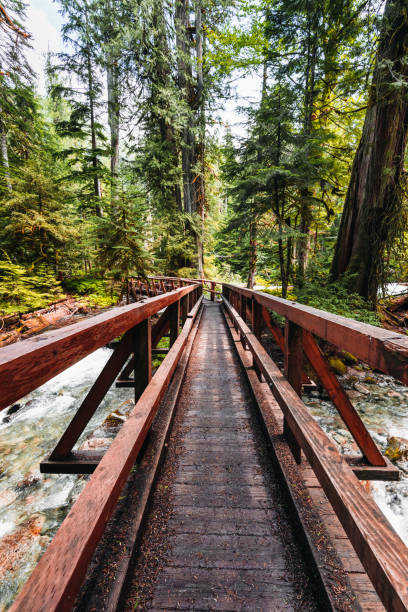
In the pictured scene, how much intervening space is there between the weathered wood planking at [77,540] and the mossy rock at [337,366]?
5.89 m

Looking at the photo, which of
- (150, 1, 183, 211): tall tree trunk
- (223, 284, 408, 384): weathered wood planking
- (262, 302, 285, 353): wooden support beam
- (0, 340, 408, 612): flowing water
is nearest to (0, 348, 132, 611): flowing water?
(0, 340, 408, 612): flowing water

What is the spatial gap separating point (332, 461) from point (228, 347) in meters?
3.79

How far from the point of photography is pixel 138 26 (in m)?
10.2

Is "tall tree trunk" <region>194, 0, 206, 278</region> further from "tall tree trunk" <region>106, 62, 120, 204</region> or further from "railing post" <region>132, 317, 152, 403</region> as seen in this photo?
"railing post" <region>132, 317, 152, 403</region>

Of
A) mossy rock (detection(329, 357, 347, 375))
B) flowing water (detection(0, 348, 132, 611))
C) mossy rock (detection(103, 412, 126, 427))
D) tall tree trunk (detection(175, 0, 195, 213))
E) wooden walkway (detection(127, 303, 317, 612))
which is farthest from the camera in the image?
tall tree trunk (detection(175, 0, 195, 213))

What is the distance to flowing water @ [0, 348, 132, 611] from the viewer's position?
238 cm

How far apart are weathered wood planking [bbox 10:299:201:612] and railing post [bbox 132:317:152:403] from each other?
0.73m

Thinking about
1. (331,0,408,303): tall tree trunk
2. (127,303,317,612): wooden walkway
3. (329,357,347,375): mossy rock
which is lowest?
(329,357,347,375): mossy rock

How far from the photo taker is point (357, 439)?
1.82 meters

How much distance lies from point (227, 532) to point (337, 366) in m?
5.57

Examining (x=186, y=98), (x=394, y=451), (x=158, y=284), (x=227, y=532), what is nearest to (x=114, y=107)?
(x=186, y=98)

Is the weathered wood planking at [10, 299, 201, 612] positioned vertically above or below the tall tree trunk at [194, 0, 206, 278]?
below

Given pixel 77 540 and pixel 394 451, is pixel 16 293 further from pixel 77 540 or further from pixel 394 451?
pixel 394 451

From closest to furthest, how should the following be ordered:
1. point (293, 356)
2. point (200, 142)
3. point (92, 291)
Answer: point (293, 356)
point (92, 291)
point (200, 142)
